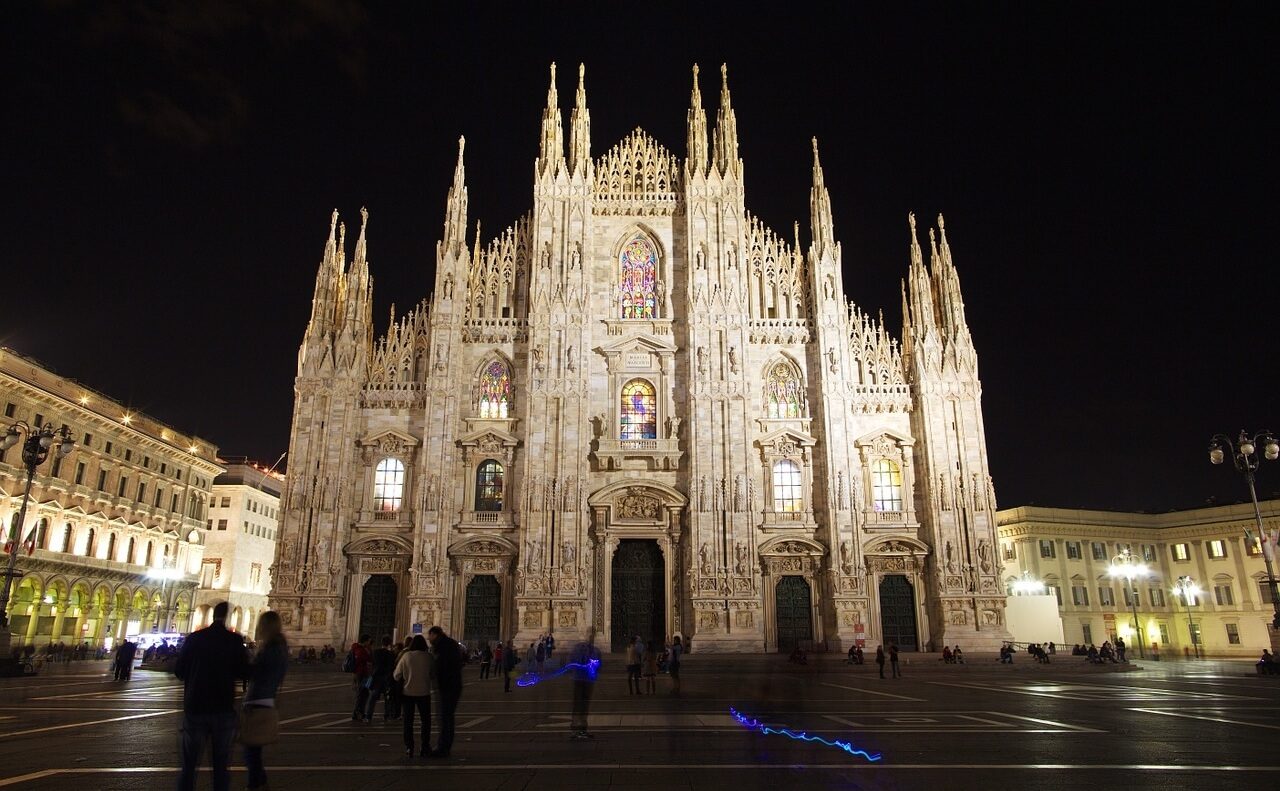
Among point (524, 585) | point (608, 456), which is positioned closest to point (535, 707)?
point (524, 585)

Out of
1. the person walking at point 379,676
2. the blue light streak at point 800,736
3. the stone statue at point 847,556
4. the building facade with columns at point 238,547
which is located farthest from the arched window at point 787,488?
the building facade with columns at point 238,547

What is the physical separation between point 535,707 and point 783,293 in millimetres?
29017

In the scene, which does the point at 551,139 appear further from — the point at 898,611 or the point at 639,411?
the point at 898,611

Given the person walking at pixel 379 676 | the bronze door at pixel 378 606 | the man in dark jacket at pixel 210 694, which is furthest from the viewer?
the bronze door at pixel 378 606

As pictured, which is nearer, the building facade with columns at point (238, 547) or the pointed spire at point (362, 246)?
the pointed spire at point (362, 246)

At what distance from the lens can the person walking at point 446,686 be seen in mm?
10531

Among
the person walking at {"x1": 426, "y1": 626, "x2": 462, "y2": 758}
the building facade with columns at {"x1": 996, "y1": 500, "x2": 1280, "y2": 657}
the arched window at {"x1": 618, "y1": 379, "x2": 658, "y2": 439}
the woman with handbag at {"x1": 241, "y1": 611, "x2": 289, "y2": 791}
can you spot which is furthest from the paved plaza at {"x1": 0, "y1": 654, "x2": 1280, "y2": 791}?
the building facade with columns at {"x1": 996, "y1": 500, "x2": 1280, "y2": 657}

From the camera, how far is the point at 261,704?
733 cm

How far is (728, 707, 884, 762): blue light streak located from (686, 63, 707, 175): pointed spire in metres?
33.0

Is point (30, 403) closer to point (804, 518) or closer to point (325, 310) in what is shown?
point (325, 310)

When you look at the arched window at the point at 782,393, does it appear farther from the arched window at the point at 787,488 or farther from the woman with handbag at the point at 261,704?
the woman with handbag at the point at 261,704

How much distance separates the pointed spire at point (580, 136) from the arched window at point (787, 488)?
17.9m

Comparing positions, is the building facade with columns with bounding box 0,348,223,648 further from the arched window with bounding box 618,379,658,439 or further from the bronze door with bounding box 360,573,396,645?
the arched window with bounding box 618,379,658,439

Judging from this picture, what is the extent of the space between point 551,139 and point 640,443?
16735 mm
